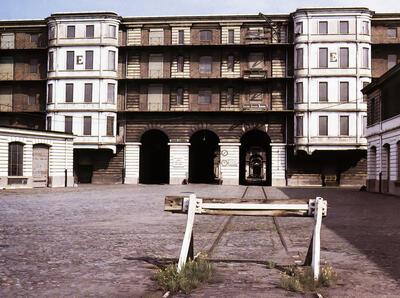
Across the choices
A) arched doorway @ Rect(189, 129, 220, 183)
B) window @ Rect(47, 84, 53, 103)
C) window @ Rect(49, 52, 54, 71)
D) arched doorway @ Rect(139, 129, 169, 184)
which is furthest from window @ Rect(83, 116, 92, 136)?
arched doorway @ Rect(189, 129, 220, 183)

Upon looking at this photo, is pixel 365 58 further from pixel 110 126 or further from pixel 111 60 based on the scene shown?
pixel 110 126

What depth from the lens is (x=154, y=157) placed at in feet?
170

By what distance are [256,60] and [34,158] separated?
2106cm

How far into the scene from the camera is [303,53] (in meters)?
43.6

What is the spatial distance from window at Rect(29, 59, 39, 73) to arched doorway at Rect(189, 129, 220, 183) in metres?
15.8

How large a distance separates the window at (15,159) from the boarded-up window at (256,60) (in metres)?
21.3

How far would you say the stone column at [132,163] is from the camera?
46.1 meters

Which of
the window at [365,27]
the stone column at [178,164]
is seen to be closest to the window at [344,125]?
the window at [365,27]

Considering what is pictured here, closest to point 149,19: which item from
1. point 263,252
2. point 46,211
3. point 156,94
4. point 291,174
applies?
point 156,94

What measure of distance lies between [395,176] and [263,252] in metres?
22.9

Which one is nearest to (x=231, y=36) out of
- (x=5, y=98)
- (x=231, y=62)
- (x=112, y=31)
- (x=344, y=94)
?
(x=231, y=62)

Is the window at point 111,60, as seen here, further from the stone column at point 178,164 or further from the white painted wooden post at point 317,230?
the white painted wooden post at point 317,230

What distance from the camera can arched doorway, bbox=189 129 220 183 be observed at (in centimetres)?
5006

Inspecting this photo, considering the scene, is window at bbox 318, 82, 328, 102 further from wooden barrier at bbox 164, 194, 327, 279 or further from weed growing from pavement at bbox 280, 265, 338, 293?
weed growing from pavement at bbox 280, 265, 338, 293
